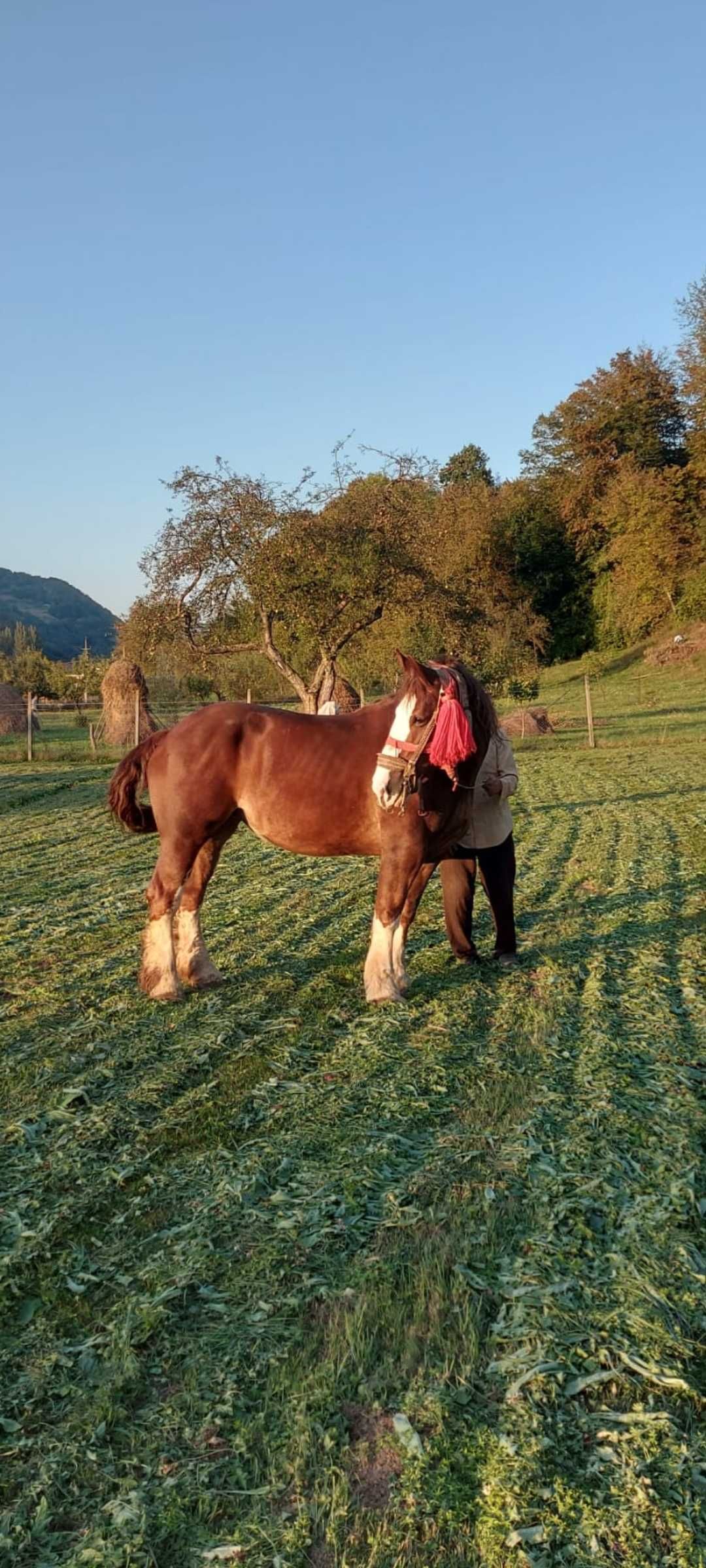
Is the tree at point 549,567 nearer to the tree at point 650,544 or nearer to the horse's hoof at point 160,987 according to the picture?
the tree at point 650,544

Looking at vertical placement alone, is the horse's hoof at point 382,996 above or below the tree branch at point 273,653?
below

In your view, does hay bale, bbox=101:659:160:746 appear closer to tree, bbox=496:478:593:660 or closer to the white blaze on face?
the white blaze on face

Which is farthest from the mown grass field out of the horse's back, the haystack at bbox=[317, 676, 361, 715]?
the haystack at bbox=[317, 676, 361, 715]

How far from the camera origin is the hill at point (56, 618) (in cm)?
14911

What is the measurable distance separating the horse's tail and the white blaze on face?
1.40 m

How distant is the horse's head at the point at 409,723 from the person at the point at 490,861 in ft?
2.23

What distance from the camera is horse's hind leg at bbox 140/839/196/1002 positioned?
5.10m

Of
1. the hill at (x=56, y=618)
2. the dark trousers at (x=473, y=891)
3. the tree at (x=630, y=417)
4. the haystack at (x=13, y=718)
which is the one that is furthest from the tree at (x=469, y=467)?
the hill at (x=56, y=618)

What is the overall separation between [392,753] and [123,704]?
23.0m

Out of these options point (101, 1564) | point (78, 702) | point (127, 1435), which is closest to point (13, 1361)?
point (127, 1435)

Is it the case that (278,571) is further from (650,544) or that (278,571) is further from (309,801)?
(650,544)

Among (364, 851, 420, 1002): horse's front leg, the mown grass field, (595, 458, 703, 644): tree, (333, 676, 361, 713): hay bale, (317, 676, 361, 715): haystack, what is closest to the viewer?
the mown grass field

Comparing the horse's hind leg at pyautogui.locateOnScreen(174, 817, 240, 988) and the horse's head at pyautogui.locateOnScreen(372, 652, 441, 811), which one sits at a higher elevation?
the horse's head at pyautogui.locateOnScreen(372, 652, 441, 811)

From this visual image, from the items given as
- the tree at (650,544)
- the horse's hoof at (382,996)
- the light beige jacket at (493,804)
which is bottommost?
the horse's hoof at (382,996)
